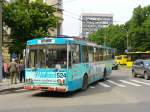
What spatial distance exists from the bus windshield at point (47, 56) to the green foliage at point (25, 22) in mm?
15871

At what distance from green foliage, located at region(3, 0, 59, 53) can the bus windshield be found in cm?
1587

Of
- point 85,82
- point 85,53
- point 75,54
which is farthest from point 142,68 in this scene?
point 75,54

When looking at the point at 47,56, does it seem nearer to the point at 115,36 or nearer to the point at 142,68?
the point at 142,68

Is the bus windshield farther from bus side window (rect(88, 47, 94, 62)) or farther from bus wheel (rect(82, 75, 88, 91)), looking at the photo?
bus side window (rect(88, 47, 94, 62))

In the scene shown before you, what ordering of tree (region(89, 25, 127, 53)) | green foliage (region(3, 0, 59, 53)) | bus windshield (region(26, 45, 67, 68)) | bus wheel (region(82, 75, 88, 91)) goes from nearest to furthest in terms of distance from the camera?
1. bus windshield (region(26, 45, 67, 68))
2. bus wheel (region(82, 75, 88, 91))
3. green foliage (region(3, 0, 59, 53))
4. tree (region(89, 25, 127, 53))

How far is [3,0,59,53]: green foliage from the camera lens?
3672 centimetres

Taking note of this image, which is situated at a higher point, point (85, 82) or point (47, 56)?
point (47, 56)

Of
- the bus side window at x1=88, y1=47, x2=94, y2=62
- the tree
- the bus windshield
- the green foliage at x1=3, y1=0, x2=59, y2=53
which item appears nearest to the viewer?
the bus windshield

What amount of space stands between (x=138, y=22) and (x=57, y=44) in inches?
3061

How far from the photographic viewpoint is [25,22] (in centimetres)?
3628

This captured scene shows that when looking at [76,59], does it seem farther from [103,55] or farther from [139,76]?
[139,76]

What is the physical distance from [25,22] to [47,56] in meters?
17.1

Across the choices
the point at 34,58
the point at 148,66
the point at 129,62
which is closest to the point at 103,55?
the point at 148,66

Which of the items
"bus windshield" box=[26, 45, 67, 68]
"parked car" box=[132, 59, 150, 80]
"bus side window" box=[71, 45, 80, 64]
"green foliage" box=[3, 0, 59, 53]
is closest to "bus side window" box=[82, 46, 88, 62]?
"bus side window" box=[71, 45, 80, 64]
